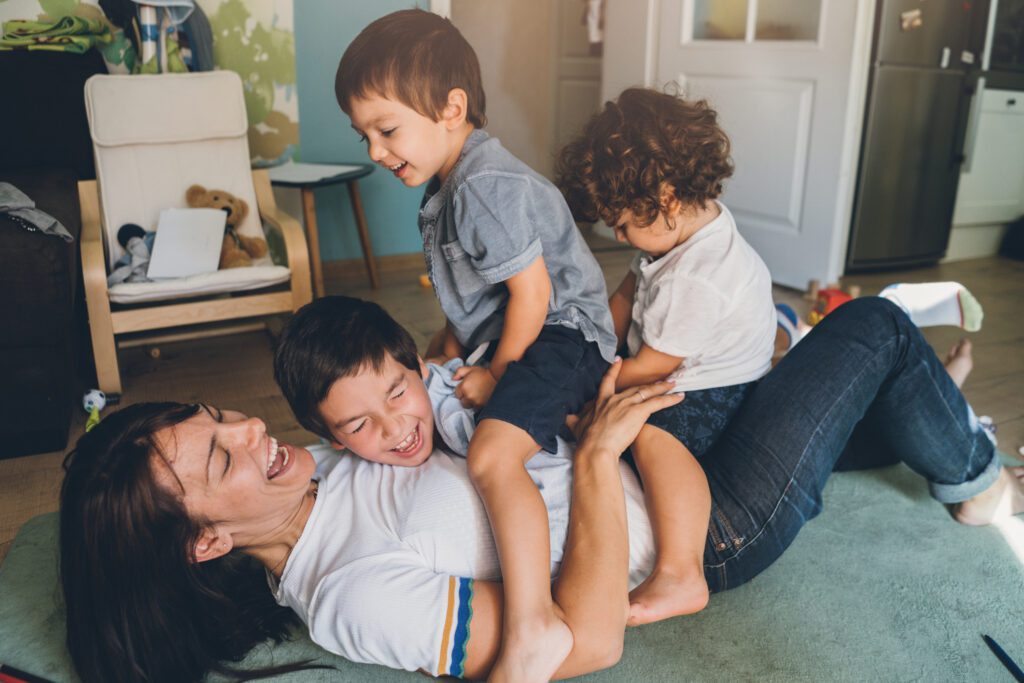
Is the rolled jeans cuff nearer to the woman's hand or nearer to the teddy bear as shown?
the woman's hand

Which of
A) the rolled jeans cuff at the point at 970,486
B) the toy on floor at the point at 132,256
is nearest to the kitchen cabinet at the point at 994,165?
the rolled jeans cuff at the point at 970,486

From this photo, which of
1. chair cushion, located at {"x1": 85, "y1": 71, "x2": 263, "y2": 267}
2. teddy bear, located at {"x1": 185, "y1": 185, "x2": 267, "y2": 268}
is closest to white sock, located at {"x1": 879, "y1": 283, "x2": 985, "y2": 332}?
teddy bear, located at {"x1": 185, "y1": 185, "x2": 267, "y2": 268}

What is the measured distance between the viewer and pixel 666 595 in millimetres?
1123

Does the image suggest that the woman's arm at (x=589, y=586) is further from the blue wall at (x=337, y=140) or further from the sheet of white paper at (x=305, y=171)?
the blue wall at (x=337, y=140)

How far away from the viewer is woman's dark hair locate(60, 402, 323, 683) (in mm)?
928

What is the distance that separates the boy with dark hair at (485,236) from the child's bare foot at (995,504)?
78 cm

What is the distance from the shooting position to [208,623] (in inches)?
42.6

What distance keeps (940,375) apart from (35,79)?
2753 millimetres

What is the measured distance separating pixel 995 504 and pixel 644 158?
96cm

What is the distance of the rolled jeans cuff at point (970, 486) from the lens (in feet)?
4.88

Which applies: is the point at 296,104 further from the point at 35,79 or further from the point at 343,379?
the point at 343,379

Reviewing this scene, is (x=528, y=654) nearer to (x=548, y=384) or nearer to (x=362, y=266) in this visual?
(x=548, y=384)

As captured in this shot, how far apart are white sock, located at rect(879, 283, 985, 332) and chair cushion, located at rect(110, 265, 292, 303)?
1808 millimetres

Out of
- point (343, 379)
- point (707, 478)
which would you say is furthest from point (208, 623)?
point (707, 478)
